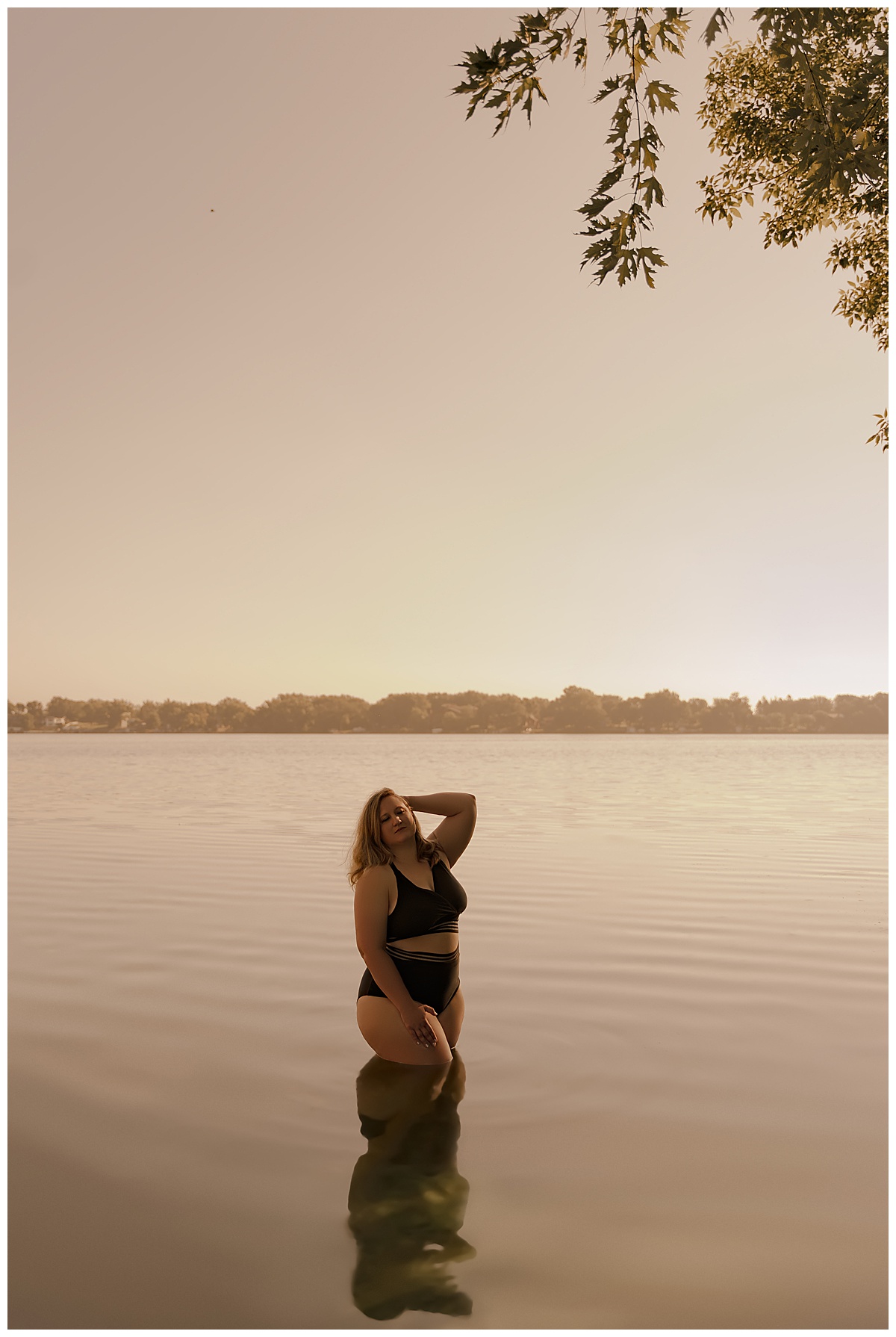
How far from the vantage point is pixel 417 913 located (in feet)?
19.8

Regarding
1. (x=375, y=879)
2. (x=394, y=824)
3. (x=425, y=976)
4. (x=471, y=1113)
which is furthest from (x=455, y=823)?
(x=471, y=1113)

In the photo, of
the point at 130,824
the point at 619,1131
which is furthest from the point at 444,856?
the point at 130,824

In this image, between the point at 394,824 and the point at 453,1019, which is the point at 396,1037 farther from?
the point at 394,824

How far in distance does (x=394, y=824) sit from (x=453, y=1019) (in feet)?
4.53

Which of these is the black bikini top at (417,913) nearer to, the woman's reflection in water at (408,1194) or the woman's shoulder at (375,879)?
the woman's shoulder at (375,879)

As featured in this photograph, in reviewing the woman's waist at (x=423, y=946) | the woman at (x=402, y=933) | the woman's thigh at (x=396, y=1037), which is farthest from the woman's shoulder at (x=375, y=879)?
the woman's thigh at (x=396, y=1037)

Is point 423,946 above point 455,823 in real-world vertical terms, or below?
below

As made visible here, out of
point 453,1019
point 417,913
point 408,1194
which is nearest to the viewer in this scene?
point 408,1194

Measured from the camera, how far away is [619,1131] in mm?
5203

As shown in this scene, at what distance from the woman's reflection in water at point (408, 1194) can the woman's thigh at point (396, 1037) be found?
0.08m

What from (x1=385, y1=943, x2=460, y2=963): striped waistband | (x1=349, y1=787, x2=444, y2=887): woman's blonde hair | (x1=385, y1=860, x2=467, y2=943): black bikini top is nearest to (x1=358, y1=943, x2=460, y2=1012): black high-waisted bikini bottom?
(x1=385, y1=943, x2=460, y2=963): striped waistband

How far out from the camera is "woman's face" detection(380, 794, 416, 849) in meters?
6.05

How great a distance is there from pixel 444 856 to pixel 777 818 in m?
16.1

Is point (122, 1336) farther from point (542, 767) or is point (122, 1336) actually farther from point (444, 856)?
point (542, 767)
